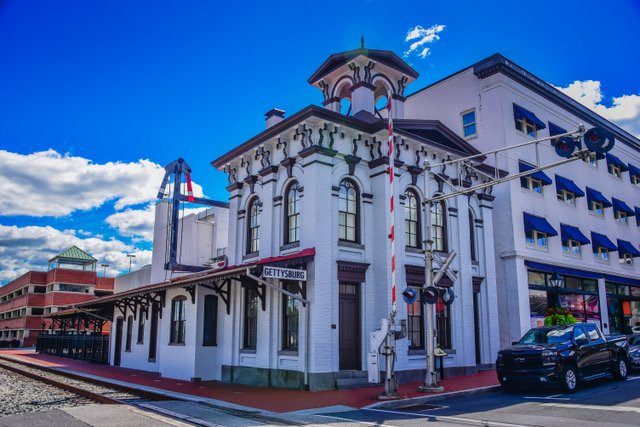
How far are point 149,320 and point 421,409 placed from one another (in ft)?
50.8

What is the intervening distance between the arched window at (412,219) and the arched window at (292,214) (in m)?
3.82

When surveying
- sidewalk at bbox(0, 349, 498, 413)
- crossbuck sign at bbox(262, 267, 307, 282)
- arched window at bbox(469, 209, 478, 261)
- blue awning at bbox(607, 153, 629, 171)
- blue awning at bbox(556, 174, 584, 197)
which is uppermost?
blue awning at bbox(607, 153, 629, 171)

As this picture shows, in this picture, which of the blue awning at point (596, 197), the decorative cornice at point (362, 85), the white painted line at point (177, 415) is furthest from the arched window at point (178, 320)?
the blue awning at point (596, 197)

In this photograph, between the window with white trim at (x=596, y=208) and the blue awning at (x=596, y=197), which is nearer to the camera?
the blue awning at (x=596, y=197)

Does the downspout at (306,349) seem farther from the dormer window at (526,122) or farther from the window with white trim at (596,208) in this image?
the window with white trim at (596,208)

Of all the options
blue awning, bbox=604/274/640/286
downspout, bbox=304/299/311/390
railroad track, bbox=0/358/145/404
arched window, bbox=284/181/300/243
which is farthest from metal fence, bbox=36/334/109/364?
blue awning, bbox=604/274/640/286

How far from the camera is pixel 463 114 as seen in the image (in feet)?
87.0

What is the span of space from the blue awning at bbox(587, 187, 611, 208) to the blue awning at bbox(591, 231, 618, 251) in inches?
74.5

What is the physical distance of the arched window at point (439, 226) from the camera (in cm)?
1992

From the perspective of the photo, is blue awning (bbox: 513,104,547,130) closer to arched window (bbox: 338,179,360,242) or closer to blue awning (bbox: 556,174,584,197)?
blue awning (bbox: 556,174,584,197)

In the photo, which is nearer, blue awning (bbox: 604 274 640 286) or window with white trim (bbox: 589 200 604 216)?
blue awning (bbox: 604 274 640 286)

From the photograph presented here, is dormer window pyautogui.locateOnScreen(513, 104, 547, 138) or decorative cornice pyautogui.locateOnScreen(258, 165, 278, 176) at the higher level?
dormer window pyautogui.locateOnScreen(513, 104, 547, 138)

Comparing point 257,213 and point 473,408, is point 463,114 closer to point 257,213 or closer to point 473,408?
point 257,213

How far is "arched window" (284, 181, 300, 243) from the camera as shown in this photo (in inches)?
707
